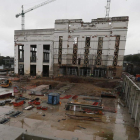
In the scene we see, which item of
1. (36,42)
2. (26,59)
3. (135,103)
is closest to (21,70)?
(26,59)

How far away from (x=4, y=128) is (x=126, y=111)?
445 inches

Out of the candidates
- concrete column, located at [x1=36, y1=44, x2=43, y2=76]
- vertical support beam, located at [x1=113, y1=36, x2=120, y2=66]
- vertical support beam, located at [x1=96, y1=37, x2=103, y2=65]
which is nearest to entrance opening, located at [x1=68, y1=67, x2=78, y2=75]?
vertical support beam, located at [x1=96, y1=37, x2=103, y2=65]

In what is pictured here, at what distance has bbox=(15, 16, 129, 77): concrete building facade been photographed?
29.3 meters

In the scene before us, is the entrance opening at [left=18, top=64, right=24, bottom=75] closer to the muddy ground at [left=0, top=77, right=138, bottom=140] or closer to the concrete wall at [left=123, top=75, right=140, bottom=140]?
the muddy ground at [left=0, top=77, right=138, bottom=140]

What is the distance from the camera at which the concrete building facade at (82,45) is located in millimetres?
29344

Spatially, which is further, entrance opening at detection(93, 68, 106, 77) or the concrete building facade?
entrance opening at detection(93, 68, 106, 77)

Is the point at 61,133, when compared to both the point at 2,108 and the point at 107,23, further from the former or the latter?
the point at 107,23

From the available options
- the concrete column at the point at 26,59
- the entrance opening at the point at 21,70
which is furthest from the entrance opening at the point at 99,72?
the entrance opening at the point at 21,70

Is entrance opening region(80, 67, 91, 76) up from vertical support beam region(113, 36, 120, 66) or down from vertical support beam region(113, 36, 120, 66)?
down

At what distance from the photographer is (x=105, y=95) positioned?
16156 millimetres

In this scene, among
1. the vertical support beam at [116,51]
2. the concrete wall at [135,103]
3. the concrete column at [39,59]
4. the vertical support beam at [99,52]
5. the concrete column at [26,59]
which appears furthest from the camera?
the concrete column at [26,59]

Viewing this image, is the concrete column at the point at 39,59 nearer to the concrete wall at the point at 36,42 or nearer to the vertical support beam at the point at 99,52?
the concrete wall at the point at 36,42

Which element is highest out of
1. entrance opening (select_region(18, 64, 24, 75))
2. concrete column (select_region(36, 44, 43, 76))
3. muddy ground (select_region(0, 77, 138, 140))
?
concrete column (select_region(36, 44, 43, 76))

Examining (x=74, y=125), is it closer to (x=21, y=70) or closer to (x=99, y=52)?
(x=99, y=52)
